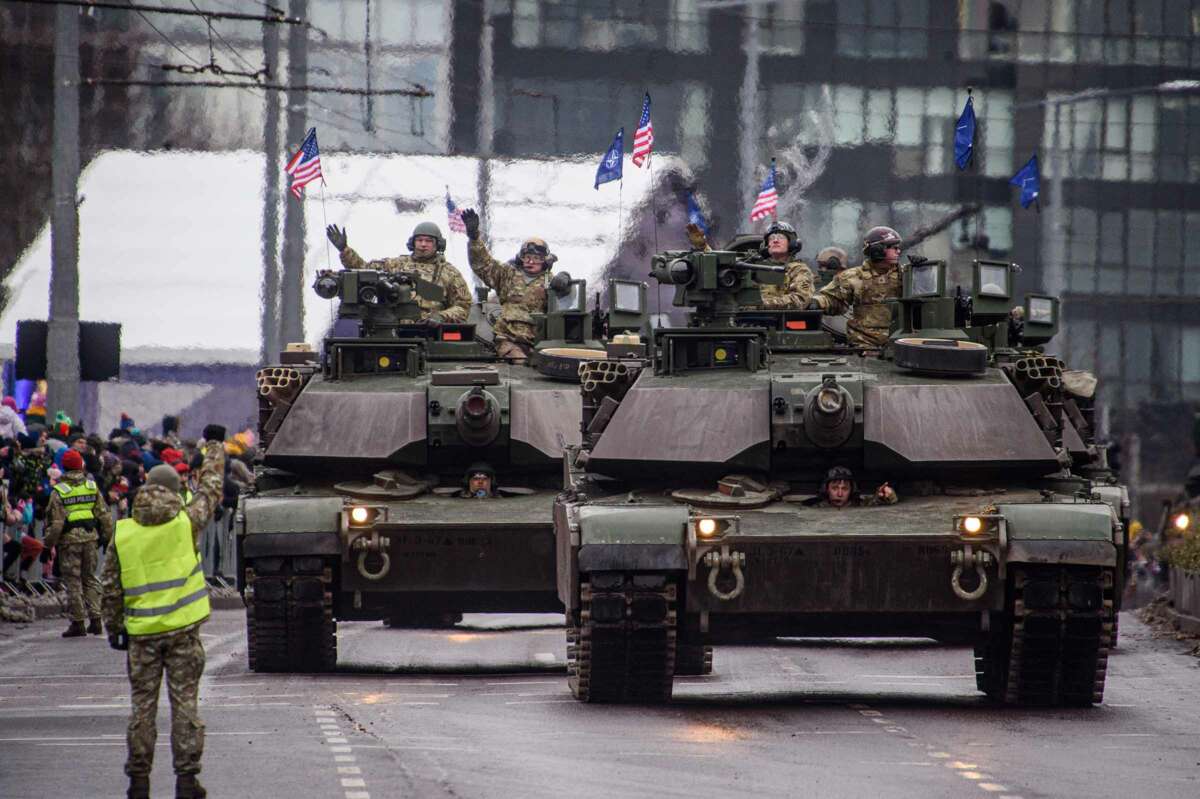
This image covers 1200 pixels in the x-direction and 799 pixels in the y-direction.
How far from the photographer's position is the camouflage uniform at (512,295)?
25.5 m

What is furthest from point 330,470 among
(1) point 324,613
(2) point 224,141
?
(2) point 224,141

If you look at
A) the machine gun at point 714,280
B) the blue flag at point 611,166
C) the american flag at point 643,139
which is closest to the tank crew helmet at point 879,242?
the machine gun at point 714,280

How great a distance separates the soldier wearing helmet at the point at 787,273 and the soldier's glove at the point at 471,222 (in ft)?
11.0

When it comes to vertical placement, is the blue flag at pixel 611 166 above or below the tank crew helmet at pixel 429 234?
above

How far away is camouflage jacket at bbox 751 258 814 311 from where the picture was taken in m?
22.5

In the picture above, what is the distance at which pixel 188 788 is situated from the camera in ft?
40.8

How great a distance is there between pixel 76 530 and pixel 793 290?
7.65m

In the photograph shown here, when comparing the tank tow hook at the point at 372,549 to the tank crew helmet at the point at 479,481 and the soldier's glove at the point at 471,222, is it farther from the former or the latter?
the soldier's glove at the point at 471,222

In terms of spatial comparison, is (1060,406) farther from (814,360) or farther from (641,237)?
(641,237)

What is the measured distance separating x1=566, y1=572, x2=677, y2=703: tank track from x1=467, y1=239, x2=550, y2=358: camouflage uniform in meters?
8.32

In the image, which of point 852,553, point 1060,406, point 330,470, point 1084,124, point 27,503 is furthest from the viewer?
point 1084,124

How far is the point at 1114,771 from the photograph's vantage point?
45.2 feet

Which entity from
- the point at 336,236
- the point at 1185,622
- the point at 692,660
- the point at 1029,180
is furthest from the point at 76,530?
the point at 1029,180

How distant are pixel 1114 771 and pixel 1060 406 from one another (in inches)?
234
